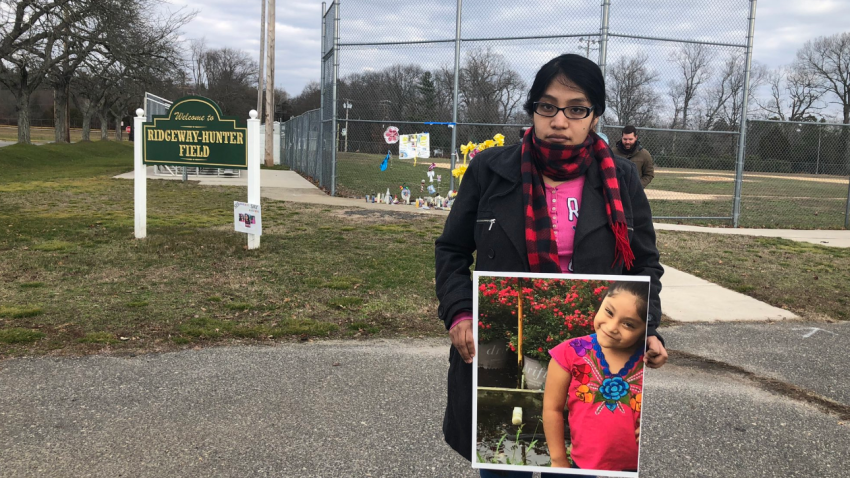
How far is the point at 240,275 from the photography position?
707cm

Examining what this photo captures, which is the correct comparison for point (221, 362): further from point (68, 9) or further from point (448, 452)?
point (68, 9)

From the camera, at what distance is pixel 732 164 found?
14.5 m

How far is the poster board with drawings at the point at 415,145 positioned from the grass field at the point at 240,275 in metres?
2.16

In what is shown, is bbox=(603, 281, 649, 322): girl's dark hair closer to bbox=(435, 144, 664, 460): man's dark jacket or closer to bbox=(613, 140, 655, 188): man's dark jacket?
bbox=(435, 144, 664, 460): man's dark jacket

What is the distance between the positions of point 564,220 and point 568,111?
1.06ft

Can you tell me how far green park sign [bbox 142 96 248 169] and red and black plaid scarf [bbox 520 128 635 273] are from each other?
720cm

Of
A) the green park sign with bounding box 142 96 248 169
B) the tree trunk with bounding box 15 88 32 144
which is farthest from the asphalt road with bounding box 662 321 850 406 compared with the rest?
the tree trunk with bounding box 15 88 32 144

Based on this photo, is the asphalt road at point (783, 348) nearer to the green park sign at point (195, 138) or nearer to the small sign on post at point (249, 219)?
the small sign on post at point (249, 219)

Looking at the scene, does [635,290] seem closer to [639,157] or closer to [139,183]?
[639,157]

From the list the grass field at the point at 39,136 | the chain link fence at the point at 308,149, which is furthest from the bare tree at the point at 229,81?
the chain link fence at the point at 308,149

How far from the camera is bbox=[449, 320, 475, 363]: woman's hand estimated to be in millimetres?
1951

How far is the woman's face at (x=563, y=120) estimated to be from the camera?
1980 mm

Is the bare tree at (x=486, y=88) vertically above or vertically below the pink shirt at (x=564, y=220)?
above

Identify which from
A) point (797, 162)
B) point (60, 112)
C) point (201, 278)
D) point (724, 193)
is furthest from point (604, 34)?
point (60, 112)
